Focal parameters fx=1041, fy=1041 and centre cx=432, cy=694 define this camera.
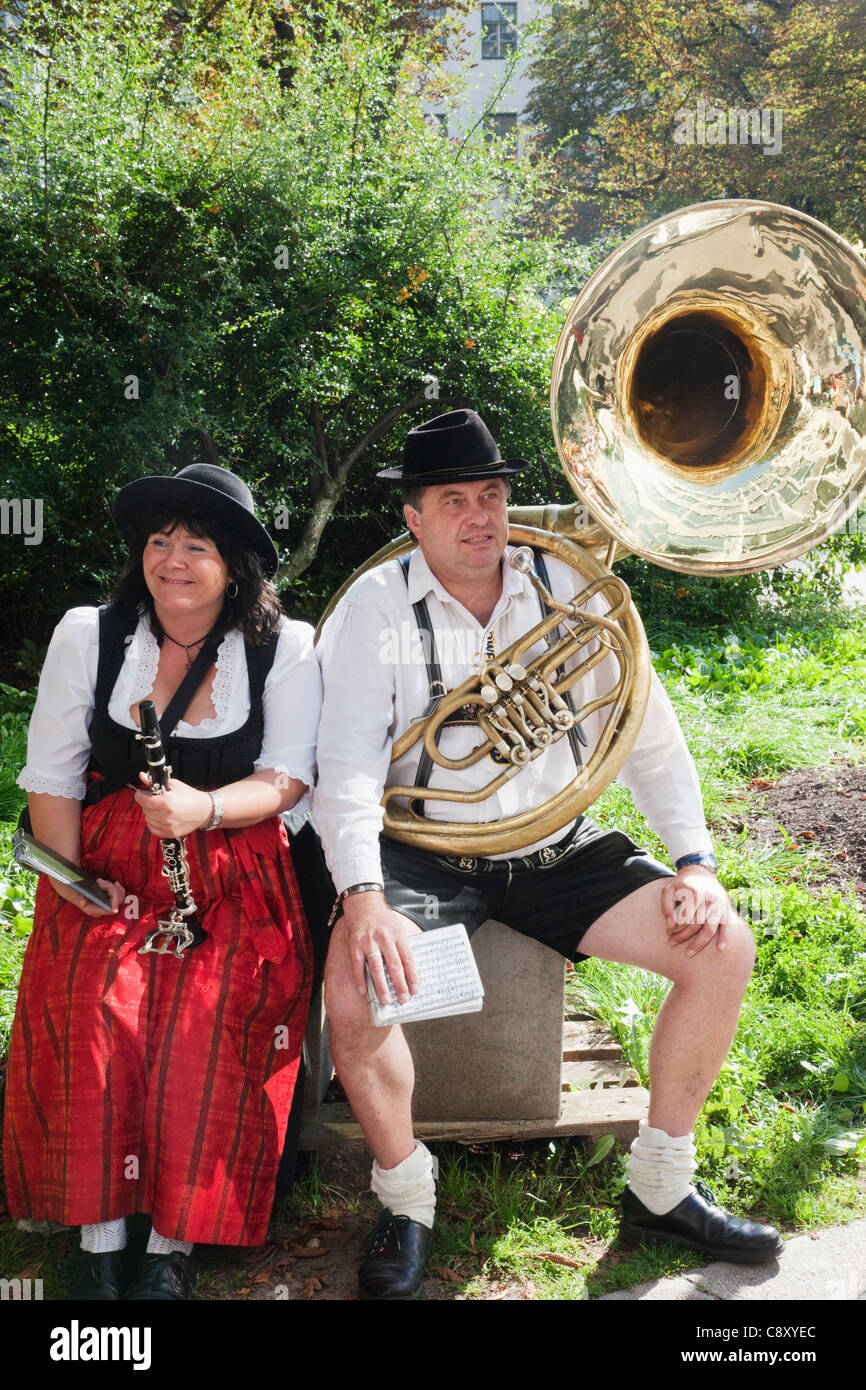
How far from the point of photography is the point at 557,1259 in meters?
2.27

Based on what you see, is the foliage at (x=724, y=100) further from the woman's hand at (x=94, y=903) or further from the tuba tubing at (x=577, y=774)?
the woman's hand at (x=94, y=903)

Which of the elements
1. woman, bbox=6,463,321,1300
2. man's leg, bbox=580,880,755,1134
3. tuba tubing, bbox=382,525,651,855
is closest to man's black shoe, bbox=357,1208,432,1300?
woman, bbox=6,463,321,1300

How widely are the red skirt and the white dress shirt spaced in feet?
0.90

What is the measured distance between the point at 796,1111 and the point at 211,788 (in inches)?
68.1

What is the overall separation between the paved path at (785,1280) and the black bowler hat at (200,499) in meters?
1.86

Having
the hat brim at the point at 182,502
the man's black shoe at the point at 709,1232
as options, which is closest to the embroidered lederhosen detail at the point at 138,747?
the hat brim at the point at 182,502

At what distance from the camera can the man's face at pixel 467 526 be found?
2.44 m

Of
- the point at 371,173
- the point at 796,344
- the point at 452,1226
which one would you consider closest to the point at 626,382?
the point at 796,344

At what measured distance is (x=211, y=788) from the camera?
94.3 inches

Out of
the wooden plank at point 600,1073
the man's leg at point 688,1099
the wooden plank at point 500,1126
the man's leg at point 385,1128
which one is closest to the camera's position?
the man's leg at point 385,1128

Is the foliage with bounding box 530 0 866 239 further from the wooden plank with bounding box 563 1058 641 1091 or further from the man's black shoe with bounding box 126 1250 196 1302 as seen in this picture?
the man's black shoe with bounding box 126 1250 196 1302

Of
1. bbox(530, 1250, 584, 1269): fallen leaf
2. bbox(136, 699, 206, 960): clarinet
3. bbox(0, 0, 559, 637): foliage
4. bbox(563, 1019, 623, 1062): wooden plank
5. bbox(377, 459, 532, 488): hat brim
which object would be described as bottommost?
bbox(530, 1250, 584, 1269): fallen leaf

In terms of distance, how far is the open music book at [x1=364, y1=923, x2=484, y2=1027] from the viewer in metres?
2.08
